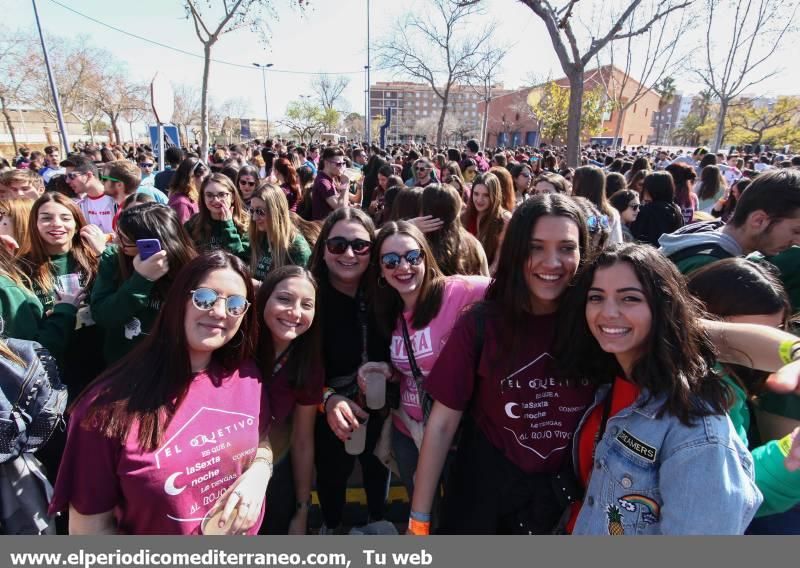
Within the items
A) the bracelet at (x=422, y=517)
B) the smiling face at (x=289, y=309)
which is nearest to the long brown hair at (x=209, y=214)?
the smiling face at (x=289, y=309)

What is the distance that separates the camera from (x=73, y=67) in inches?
1125

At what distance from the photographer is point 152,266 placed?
7.38ft

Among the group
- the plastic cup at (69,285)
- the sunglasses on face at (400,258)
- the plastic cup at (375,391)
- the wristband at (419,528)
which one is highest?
the sunglasses on face at (400,258)

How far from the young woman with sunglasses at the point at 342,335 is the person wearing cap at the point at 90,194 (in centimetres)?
357

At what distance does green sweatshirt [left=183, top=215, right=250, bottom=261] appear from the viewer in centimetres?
395

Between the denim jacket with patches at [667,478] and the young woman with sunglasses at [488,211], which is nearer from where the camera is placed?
the denim jacket with patches at [667,478]

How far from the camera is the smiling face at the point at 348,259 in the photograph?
2438mm

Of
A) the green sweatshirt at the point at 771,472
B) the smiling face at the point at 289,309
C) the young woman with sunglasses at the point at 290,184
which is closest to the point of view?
the green sweatshirt at the point at 771,472

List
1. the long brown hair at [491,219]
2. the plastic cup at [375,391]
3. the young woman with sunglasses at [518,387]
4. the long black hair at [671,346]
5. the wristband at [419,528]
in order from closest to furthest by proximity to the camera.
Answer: the long black hair at [671,346] → the young woman with sunglasses at [518,387] → the wristband at [419,528] → the plastic cup at [375,391] → the long brown hair at [491,219]

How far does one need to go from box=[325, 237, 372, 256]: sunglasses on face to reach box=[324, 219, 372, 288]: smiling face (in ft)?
0.04

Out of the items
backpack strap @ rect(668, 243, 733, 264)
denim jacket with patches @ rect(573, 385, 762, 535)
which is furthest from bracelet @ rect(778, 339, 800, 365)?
backpack strap @ rect(668, 243, 733, 264)

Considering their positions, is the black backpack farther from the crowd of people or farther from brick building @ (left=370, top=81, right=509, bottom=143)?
brick building @ (left=370, top=81, right=509, bottom=143)

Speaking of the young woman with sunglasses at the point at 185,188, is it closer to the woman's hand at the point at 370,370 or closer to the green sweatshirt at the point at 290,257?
the green sweatshirt at the point at 290,257
